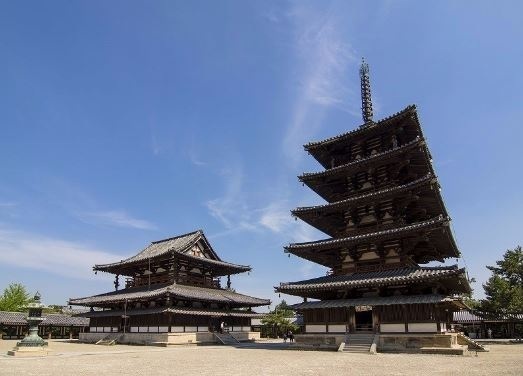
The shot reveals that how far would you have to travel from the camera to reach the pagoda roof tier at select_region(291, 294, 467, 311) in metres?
25.0

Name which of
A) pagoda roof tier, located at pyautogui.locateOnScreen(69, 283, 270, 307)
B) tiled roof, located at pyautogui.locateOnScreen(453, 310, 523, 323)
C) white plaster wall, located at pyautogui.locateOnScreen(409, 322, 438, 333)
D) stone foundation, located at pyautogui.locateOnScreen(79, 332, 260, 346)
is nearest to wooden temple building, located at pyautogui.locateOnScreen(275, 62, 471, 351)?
white plaster wall, located at pyautogui.locateOnScreen(409, 322, 438, 333)

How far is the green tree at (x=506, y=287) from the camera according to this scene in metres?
48.6

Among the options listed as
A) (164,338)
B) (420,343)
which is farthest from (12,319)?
(420,343)

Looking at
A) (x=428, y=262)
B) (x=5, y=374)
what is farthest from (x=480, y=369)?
(x=5, y=374)

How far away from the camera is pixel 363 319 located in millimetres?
31578

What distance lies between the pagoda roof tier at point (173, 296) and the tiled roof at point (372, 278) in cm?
1326

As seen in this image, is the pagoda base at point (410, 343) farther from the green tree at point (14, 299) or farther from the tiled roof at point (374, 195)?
the green tree at point (14, 299)

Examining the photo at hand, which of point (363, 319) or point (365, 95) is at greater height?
point (365, 95)

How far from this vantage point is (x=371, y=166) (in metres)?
32.1

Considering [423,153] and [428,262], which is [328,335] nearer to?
[428,262]

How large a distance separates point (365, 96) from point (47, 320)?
60.5 metres

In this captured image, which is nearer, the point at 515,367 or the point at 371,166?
the point at 515,367

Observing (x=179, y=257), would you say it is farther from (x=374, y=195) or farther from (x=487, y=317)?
(x=487, y=317)

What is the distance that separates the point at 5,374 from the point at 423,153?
2881cm
